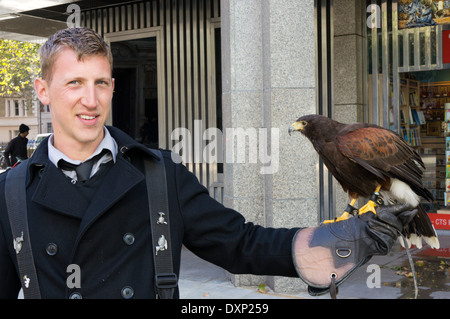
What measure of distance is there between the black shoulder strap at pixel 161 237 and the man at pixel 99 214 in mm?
25

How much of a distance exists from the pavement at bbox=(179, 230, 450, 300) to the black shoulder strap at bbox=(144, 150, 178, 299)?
15.8 feet

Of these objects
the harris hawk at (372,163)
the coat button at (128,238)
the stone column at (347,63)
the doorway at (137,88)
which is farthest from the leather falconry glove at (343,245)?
the doorway at (137,88)

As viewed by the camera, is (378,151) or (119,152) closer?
(119,152)

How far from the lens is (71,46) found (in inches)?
84.4

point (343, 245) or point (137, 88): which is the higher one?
point (137, 88)

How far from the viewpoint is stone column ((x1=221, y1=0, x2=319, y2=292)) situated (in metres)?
6.96

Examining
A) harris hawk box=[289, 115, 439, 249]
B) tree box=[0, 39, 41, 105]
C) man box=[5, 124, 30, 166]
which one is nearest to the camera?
harris hawk box=[289, 115, 439, 249]

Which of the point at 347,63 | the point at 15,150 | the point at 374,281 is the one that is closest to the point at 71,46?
the point at 374,281

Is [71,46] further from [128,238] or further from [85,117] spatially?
[128,238]

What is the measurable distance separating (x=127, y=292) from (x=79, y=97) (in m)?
0.77

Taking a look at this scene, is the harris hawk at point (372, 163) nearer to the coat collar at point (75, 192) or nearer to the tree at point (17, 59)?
the coat collar at point (75, 192)

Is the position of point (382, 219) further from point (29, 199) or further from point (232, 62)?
point (232, 62)

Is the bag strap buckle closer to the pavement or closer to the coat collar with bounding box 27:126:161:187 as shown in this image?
the coat collar with bounding box 27:126:161:187

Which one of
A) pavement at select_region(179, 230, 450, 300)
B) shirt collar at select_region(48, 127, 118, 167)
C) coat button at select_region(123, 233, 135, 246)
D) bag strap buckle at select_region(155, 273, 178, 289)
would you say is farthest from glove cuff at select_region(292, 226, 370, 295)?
pavement at select_region(179, 230, 450, 300)
